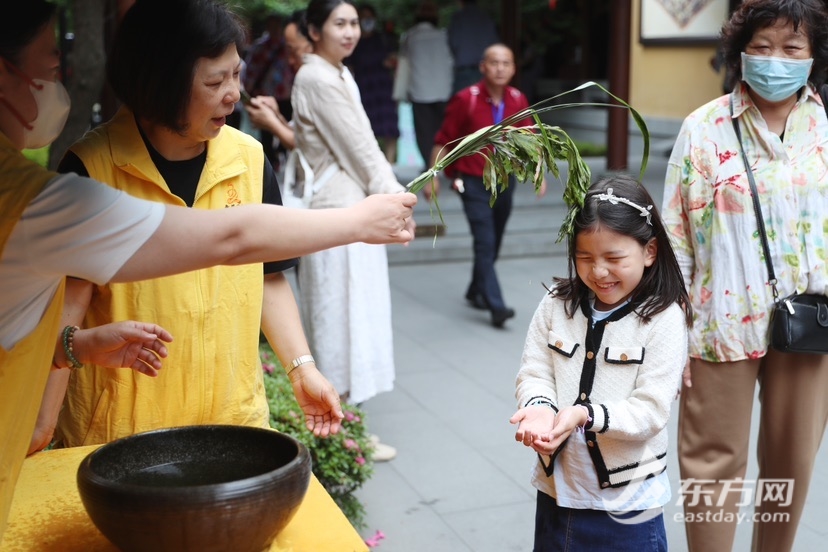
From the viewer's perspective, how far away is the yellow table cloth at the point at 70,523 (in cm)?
192

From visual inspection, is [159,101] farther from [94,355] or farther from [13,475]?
[13,475]

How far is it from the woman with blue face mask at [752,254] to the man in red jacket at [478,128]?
3665 millimetres

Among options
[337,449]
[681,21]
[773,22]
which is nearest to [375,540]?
[337,449]

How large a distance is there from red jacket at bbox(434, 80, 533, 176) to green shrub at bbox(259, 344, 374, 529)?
3.27m

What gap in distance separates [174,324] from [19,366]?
1.99 feet

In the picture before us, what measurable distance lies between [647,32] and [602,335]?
13.5 metres

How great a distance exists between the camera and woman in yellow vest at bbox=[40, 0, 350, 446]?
2.21 metres

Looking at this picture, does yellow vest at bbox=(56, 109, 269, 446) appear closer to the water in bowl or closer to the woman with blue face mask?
the water in bowl

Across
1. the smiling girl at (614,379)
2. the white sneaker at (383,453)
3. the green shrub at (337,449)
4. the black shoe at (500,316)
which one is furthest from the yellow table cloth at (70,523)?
the black shoe at (500,316)

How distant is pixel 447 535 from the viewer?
13.4ft

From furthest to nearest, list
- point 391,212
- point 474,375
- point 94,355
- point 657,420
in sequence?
point 474,375 < point 657,420 < point 94,355 < point 391,212

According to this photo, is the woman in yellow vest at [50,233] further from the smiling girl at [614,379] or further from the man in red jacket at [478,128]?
the man in red jacket at [478,128]

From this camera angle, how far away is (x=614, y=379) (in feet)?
8.53

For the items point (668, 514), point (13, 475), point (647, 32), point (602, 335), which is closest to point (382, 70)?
point (647, 32)
